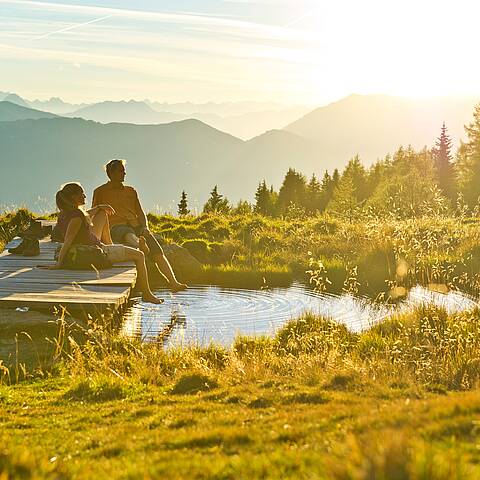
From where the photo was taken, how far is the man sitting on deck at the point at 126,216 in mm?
13100

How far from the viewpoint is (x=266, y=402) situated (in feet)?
18.0

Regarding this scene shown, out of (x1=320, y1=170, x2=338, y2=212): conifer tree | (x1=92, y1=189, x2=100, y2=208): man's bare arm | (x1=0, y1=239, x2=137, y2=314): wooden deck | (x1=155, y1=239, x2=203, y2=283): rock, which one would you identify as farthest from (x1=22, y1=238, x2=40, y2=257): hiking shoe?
(x1=320, y1=170, x2=338, y2=212): conifer tree

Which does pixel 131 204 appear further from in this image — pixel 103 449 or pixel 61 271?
pixel 103 449

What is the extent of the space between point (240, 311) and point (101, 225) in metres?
2.99

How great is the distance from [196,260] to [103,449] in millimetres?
12188

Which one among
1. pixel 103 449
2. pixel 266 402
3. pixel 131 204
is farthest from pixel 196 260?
pixel 103 449

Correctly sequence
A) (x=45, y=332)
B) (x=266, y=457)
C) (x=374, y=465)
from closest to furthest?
1. (x=374, y=465)
2. (x=266, y=457)
3. (x=45, y=332)

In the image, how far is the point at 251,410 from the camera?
520cm

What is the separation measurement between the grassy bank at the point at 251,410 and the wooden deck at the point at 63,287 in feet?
1.63

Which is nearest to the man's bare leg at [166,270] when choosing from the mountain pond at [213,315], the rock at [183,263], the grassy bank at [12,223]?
the mountain pond at [213,315]

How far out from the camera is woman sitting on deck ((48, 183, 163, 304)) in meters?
11.1

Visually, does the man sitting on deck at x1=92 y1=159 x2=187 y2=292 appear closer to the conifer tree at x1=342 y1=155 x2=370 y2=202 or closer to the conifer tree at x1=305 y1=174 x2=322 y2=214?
the conifer tree at x1=305 y1=174 x2=322 y2=214

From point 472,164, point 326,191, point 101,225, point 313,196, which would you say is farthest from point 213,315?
point 326,191

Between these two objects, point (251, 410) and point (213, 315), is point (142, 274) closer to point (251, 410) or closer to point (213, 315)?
point (213, 315)
